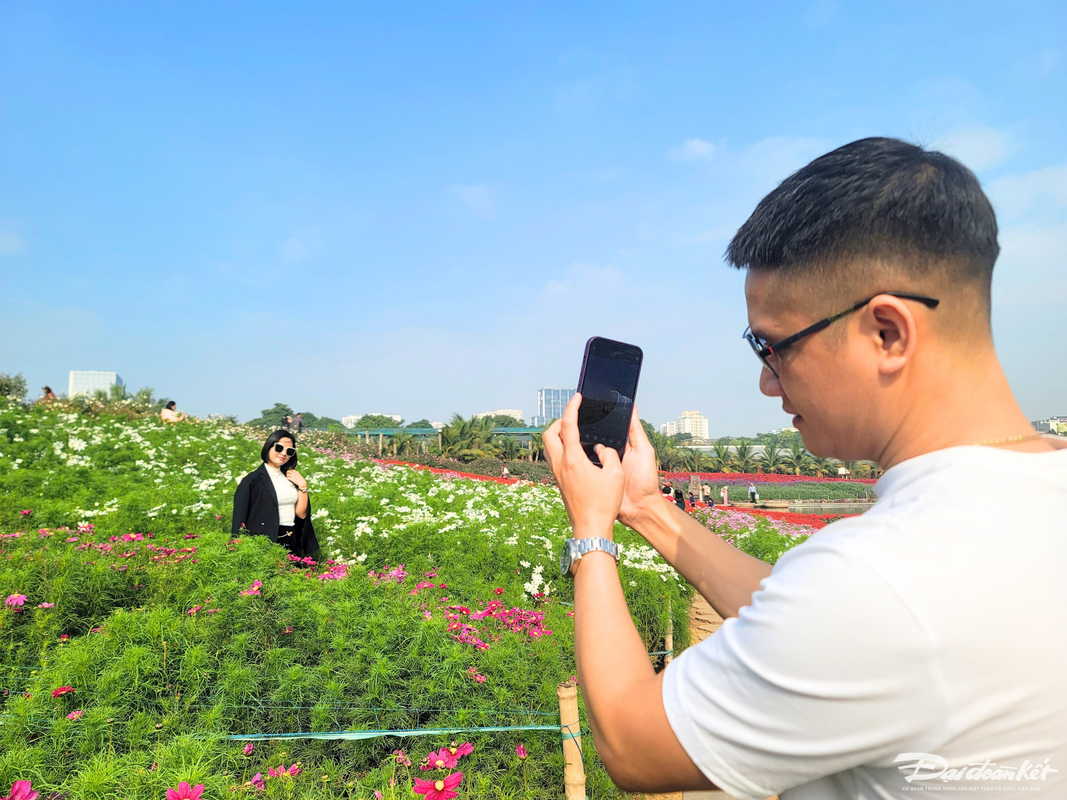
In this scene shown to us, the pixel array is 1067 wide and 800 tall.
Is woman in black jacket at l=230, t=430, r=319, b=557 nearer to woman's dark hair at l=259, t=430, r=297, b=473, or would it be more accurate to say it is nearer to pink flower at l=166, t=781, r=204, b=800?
woman's dark hair at l=259, t=430, r=297, b=473

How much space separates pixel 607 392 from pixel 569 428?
269 millimetres

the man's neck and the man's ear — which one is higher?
the man's ear

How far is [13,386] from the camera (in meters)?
17.8

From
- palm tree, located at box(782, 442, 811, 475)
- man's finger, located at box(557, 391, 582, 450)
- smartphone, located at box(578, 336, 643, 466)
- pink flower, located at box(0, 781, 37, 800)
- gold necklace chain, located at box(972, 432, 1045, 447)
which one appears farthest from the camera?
palm tree, located at box(782, 442, 811, 475)

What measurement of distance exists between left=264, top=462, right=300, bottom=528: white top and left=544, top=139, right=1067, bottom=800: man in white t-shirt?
5226 millimetres

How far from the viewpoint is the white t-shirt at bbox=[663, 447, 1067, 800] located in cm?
67

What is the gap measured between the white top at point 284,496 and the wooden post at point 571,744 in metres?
3.89

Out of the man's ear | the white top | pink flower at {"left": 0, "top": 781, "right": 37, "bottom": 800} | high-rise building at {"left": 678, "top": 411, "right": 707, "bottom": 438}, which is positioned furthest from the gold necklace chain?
high-rise building at {"left": 678, "top": 411, "right": 707, "bottom": 438}

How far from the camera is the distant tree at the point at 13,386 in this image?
57.3ft

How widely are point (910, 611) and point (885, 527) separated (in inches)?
3.8

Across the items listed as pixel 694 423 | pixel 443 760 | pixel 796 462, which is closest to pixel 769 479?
pixel 796 462

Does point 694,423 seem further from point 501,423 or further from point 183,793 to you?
point 183,793

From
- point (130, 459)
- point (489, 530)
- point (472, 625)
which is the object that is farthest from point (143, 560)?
point (130, 459)

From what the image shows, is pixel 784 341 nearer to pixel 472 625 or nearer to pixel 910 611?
pixel 910 611
